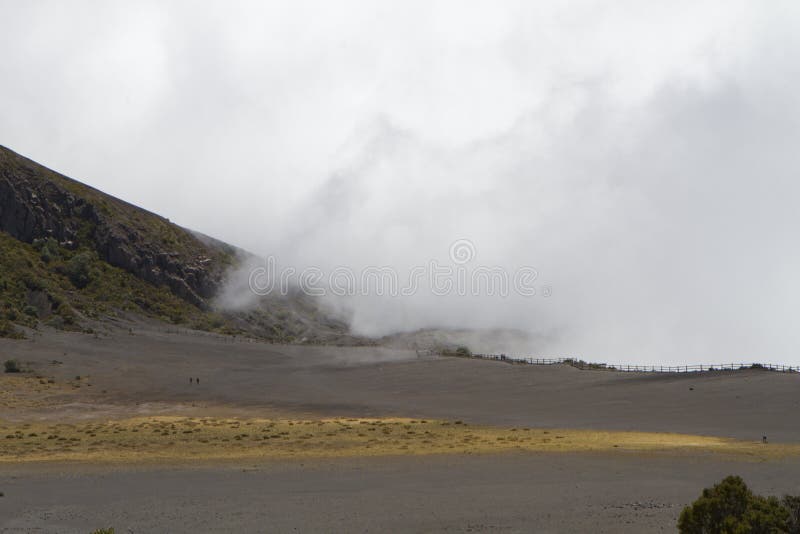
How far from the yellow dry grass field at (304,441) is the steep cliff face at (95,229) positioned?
64434 mm

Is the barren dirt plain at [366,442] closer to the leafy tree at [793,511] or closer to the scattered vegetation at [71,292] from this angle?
the leafy tree at [793,511]

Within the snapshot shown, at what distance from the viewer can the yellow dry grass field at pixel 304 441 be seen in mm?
27938

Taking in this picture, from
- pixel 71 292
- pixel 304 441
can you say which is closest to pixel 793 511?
pixel 304 441

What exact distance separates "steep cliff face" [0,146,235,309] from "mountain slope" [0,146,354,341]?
13 cm

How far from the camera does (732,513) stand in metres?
10.7

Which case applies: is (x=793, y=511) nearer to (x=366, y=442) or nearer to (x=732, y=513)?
(x=732, y=513)

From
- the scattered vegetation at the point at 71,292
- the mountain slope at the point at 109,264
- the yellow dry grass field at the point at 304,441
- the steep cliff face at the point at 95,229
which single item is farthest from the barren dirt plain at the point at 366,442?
the steep cliff face at the point at 95,229

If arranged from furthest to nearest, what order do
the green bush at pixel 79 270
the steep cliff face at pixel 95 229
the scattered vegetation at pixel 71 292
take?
A: the steep cliff face at pixel 95 229
the green bush at pixel 79 270
the scattered vegetation at pixel 71 292

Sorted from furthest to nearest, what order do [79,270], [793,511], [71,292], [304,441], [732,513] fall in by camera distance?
[79,270]
[71,292]
[304,441]
[793,511]
[732,513]

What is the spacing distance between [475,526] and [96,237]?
99.3m

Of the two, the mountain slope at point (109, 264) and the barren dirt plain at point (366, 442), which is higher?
the mountain slope at point (109, 264)

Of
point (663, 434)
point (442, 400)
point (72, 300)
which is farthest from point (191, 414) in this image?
point (72, 300)

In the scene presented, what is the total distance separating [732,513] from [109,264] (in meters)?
102

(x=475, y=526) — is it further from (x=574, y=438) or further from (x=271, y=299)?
(x=271, y=299)
